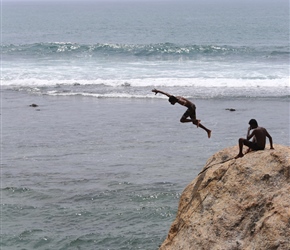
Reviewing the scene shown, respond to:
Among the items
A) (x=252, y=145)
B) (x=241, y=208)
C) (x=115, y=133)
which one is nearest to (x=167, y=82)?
(x=115, y=133)

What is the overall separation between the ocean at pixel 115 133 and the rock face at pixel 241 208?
5.02 meters

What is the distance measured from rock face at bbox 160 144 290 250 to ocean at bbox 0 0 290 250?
16.5 ft

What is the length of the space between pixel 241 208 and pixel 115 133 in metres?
17.1

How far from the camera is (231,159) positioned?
35.2 feet

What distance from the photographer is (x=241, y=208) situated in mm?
9656

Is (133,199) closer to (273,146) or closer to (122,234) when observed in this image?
(122,234)

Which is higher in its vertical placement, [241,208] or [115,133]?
[241,208]

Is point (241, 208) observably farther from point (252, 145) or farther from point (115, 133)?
point (115, 133)

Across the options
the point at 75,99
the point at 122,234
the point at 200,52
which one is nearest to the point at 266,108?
the point at 75,99


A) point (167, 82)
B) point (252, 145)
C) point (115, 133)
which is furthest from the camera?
point (167, 82)

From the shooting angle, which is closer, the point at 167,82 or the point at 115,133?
the point at 115,133

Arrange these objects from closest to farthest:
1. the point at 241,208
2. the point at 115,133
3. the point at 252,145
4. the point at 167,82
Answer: the point at 241,208, the point at 252,145, the point at 115,133, the point at 167,82

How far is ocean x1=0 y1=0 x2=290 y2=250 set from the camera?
16625 millimetres

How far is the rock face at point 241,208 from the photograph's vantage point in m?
9.14
